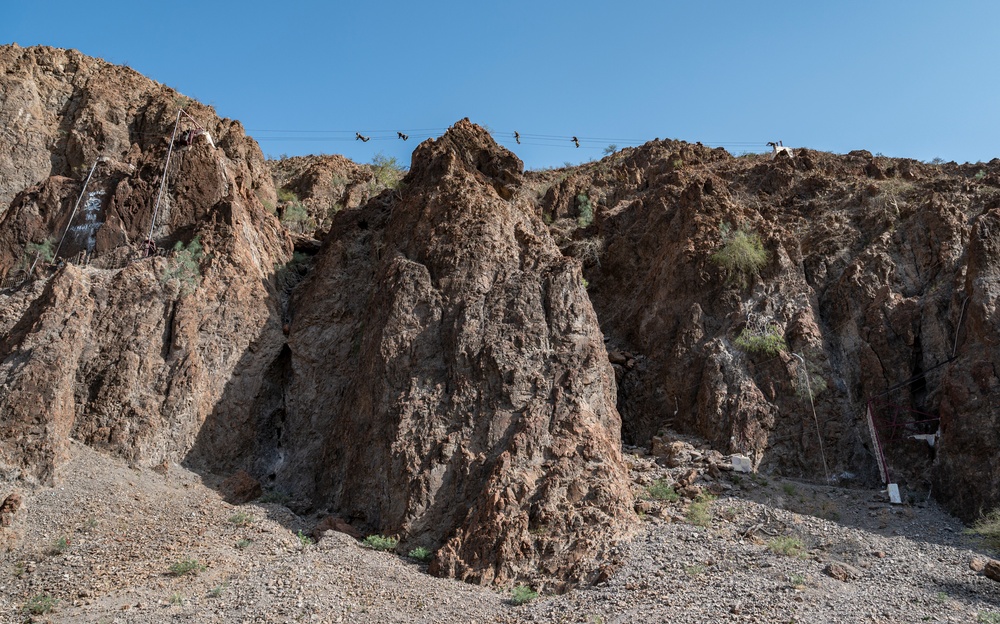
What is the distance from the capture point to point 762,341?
1814 cm

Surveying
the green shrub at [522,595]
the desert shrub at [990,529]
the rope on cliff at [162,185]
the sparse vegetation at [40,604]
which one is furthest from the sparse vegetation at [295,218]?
the desert shrub at [990,529]

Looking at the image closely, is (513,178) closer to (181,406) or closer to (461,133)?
(461,133)

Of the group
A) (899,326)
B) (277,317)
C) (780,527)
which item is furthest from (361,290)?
(899,326)

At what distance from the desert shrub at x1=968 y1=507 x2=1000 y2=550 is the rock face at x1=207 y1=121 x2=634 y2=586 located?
6.18 meters

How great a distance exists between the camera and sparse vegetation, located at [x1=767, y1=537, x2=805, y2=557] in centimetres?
1307

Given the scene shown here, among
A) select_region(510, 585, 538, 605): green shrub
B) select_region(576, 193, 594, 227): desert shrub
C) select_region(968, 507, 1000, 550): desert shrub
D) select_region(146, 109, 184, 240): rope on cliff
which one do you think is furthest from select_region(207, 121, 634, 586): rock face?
select_region(576, 193, 594, 227): desert shrub

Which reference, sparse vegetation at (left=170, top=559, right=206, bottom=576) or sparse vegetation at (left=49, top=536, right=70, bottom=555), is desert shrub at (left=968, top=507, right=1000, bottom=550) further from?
sparse vegetation at (left=49, top=536, right=70, bottom=555)

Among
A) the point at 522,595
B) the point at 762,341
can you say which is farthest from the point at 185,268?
the point at 762,341

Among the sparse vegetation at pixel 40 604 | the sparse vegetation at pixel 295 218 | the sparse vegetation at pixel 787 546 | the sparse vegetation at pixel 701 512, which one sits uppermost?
the sparse vegetation at pixel 295 218

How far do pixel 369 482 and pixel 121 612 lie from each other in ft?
16.1

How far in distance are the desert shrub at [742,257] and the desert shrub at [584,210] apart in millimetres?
6962

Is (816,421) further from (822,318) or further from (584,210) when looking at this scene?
(584,210)

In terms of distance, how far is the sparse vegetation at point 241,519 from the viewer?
13.8 m

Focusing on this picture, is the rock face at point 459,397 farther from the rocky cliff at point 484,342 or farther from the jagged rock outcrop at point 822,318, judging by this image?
the jagged rock outcrop at point 822,318
